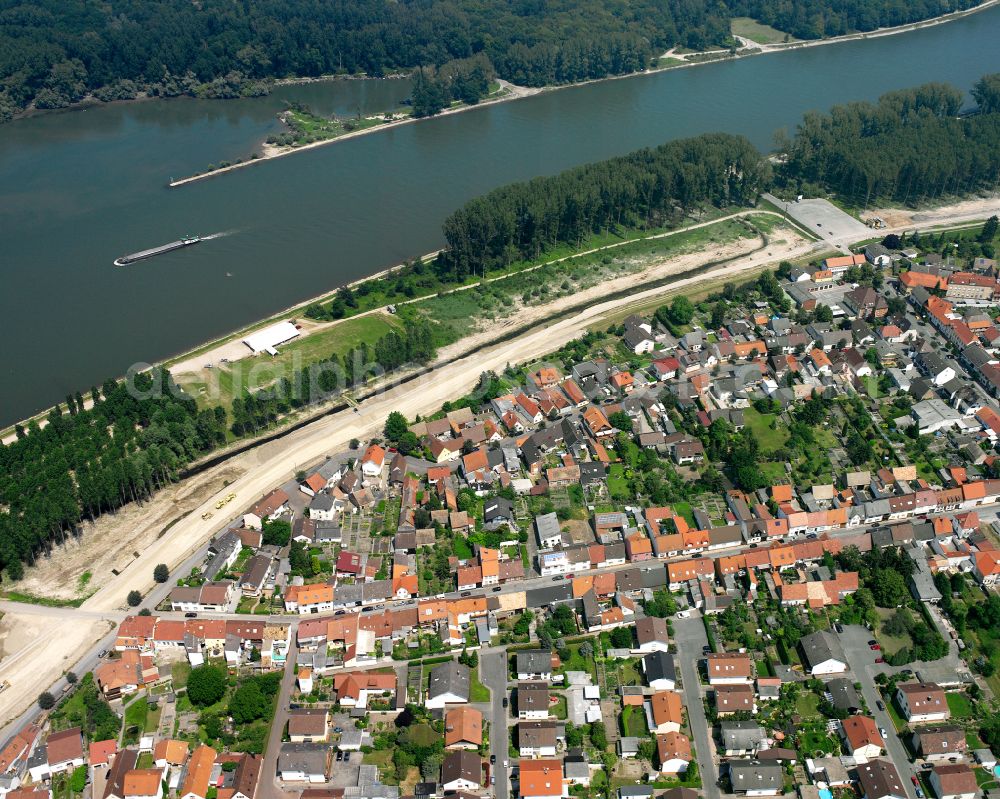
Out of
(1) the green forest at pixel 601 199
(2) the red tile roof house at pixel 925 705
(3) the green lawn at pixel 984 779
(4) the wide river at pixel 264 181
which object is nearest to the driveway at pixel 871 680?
(2) the red tile roof house at pixel 925 705

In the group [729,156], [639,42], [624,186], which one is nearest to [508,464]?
[624,186]

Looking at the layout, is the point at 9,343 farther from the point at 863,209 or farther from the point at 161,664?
the point at 863,209

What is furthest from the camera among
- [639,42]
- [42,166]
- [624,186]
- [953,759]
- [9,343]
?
[639,42]

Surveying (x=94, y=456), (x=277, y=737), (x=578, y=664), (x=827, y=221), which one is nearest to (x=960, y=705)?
(x=578, y=664)

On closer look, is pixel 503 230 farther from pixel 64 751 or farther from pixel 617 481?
pixel 64 751

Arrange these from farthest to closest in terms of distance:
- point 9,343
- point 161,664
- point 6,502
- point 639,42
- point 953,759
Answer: point 639,42 → point 9,343 → point 6,502 → point 161,664 → point 953,759

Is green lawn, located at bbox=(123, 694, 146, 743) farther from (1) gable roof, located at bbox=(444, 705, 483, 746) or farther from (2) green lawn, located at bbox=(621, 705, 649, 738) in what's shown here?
(2) green lawn, located at bbox=(621, 705, 649, 738)

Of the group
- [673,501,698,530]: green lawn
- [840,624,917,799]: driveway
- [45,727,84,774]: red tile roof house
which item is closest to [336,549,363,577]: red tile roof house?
[45,727,84,774]: red tile roof house
